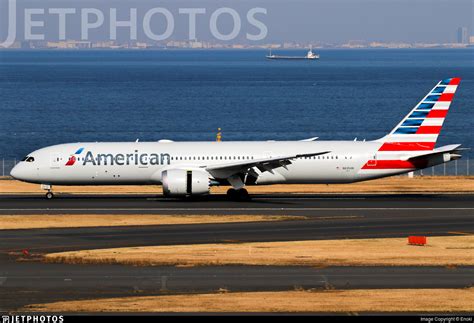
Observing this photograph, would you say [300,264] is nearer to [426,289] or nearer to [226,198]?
[426,289]

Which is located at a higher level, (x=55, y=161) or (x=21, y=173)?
(x=55, y=161)

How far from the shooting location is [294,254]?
40.0 meters

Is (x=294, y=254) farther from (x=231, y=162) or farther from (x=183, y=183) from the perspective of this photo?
(x=231, y=162)

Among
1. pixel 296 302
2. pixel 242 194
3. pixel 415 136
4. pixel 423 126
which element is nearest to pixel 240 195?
pixel 242 194

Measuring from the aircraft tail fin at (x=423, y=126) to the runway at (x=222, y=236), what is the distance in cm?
350

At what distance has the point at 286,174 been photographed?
63000mm

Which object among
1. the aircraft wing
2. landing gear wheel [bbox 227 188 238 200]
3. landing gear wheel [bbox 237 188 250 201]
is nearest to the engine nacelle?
the aircraft wing

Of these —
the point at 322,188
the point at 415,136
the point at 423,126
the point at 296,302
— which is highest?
the point at 423,126

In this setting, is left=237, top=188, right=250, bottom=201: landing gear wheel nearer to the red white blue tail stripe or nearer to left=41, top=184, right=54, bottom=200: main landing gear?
the red white blue tail stripe

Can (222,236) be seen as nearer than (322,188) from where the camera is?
Yes

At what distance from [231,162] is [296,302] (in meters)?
32.9

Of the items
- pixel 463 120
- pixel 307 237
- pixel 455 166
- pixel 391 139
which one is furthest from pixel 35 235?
pixel 463 120

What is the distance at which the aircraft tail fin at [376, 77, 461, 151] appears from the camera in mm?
63562

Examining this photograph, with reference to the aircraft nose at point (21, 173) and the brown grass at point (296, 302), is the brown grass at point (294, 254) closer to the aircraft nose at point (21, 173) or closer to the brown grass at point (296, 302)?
the brown grass at point (296, 302)
